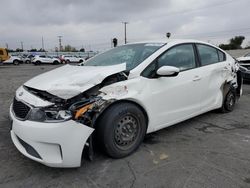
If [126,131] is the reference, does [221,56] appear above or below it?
above

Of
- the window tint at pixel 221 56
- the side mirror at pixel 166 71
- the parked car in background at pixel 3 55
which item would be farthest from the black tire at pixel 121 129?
the parked car in background at pixel 3 55

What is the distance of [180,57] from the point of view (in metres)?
3.77

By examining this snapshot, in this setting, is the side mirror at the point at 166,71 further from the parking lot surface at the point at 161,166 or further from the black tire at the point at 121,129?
the parking lot surface at the point at 161,166

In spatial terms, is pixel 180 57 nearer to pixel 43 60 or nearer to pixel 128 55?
pixel 128 55

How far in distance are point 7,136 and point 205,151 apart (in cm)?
303

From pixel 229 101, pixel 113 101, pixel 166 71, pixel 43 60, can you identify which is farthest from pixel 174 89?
pixel 43 60

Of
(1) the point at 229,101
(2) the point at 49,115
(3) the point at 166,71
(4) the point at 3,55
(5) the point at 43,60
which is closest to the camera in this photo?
(2) the point at 49,115

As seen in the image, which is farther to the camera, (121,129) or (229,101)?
(229,101)

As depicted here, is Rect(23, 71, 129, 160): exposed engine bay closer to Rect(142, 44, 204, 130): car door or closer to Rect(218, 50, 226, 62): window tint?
Rect(142, 44, 204, 130): car door

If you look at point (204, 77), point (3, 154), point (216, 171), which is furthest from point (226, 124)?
point (3, 154)

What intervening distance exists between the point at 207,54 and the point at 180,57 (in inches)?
32.6

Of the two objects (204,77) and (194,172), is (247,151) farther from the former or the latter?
(204,77)

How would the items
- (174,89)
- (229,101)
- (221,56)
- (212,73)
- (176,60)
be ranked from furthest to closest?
(229,101), (221,56), (212,73), (176,60), (174,89)

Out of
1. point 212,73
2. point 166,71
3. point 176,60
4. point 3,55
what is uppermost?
point 3,55
